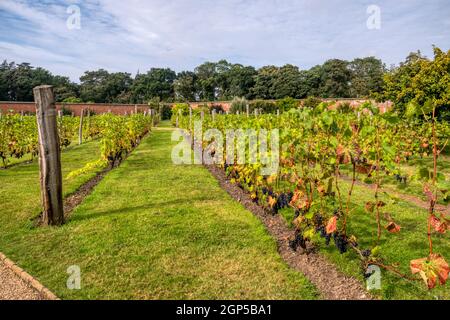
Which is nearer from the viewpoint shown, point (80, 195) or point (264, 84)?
point (80, 195)

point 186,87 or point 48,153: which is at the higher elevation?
point 186,87

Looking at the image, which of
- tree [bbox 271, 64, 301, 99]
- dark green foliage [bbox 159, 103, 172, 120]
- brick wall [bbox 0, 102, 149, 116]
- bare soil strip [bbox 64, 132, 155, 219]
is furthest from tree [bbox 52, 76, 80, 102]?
bare soil strip [bbox 64, 132, 155, 219]

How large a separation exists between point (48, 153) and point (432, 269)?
4.18 metres

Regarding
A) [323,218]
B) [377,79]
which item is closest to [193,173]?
[323,218]

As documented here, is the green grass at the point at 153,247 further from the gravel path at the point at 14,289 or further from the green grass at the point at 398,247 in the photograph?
the green grass at the point at 398,247

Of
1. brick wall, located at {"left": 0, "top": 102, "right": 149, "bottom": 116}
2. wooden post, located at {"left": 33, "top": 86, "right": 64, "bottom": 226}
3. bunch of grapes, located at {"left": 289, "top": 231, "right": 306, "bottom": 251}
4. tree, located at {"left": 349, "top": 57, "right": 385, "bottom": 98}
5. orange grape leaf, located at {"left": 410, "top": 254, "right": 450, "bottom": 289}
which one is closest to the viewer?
orange grape leaf, located at {"left": 410, "top": 254, "right": 450, "bottom": 289}

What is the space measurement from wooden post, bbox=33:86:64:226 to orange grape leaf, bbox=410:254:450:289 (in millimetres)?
4020

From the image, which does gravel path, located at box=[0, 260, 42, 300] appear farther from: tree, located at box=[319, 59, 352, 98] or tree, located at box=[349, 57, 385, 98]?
tree, located at box=[319, 59, 352, 98]

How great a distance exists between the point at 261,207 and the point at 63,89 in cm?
5516

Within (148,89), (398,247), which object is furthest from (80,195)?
(148,89)

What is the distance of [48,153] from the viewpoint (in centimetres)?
421

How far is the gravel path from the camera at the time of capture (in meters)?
2.81

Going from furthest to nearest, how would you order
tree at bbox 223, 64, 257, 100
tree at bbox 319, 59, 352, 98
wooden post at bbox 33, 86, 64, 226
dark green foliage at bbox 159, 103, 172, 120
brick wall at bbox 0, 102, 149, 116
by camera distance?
tree at bbox 223, 64, 257, 100 → tree at bbox 319, 59, 352, 98 → dark green foliage at bbox 159, 103, 172, 120 → brick wall at bbox 0, 102, 149, 116 → wooden post at bbox 33, 86, 64, 226

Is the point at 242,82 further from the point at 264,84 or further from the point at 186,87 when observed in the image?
the point at 186,87
